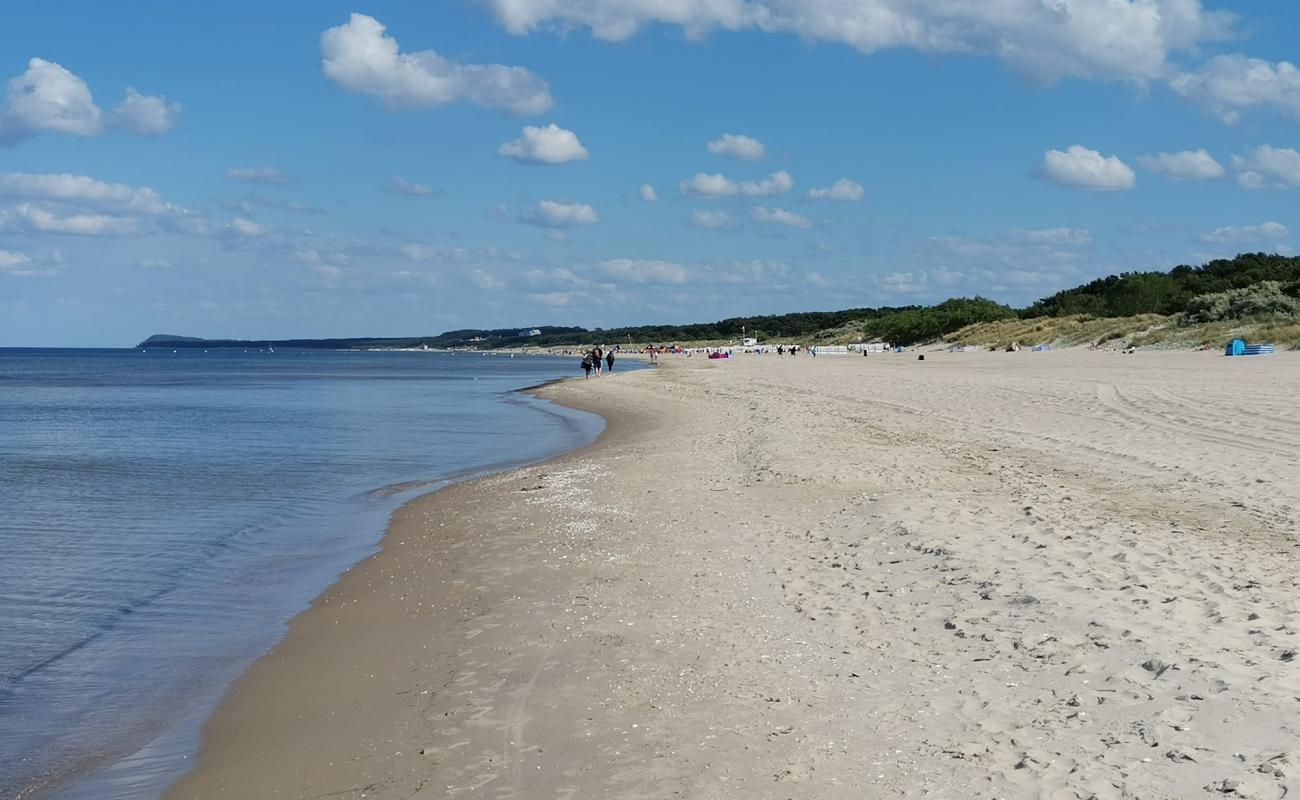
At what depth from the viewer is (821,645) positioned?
6984 mm

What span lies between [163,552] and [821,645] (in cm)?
923

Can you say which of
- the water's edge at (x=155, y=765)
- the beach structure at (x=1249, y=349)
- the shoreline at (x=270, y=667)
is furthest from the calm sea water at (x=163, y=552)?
the beach structure at (x=1249, y=349)

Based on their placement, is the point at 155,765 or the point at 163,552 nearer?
the point at 155,765

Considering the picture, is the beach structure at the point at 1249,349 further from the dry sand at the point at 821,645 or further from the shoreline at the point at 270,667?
the shoreline at the point at 270,667

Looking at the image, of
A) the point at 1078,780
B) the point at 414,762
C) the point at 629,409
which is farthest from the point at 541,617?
the point at 629,409

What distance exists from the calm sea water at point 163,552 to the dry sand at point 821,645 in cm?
59

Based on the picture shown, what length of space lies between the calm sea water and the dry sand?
0.59 meters

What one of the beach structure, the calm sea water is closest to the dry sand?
the calm sea water

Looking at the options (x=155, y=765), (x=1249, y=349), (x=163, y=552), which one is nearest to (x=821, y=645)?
(x=155, y=765)

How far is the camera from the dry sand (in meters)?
5.07

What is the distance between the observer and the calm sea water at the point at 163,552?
22.7ft

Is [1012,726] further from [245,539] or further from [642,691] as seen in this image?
[245,539]

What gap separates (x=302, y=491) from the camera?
61.1 feet

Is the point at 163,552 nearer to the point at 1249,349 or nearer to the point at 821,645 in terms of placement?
the point at 821,645
